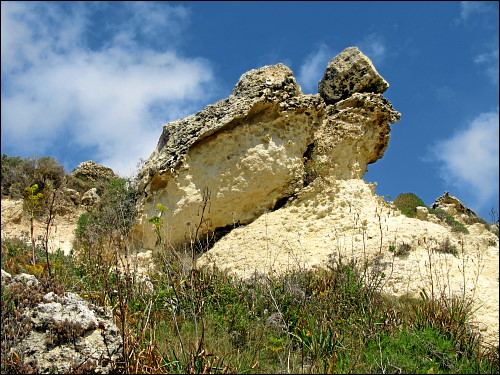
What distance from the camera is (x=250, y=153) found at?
39.4 feet

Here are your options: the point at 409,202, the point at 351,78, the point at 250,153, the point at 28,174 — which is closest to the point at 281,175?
the point at 250,153

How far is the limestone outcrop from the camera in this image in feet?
39.5

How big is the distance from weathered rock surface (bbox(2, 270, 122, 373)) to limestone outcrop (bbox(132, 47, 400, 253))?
19.1 feet

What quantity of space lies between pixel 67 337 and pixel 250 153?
711 centimetres

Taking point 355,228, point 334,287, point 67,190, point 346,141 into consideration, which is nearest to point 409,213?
point 346,141

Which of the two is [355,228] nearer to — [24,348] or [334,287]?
[334,287]

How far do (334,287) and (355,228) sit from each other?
3.40 m

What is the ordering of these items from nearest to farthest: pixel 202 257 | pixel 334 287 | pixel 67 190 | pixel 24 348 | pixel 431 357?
pixel 24 348 < pixel 431 357 < pixel 334 287 < pixel 202 257 < pixel 67 190

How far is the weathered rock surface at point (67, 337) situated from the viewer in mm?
5328

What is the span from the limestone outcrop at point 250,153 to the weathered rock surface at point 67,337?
5.83 meters

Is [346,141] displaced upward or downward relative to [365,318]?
upward

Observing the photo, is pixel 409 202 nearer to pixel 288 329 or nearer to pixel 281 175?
pixel 281 175

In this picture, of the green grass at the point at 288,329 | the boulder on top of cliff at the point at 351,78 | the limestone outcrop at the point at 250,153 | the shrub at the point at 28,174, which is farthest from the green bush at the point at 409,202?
the shrub at the point at 28,174

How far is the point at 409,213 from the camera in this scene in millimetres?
13734
